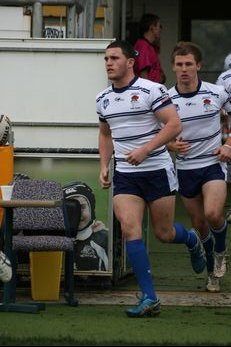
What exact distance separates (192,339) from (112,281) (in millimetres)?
2360

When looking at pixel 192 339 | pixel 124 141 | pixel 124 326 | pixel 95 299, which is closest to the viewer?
pixel 192 339

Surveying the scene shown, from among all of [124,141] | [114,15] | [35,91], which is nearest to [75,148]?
[35,91]

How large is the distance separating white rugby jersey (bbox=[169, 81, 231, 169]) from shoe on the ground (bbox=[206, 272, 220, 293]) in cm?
93

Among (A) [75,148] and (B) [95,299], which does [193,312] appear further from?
(A) [75,148]

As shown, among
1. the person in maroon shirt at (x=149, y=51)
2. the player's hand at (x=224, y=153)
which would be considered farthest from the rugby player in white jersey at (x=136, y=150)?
the person in maroon shirt at (x=149, y=51)

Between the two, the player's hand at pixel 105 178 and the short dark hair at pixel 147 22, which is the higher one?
the short dark hair at pixel 147 22

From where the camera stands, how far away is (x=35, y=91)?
31.7 feet

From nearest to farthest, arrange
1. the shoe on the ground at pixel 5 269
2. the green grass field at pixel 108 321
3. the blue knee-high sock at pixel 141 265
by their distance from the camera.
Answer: the green grass field at pixel 108 321 < the shoe on the ground at pixel 5 269 < the blue knee-high sock at pixel 141 265

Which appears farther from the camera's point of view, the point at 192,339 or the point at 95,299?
the point at 95,299

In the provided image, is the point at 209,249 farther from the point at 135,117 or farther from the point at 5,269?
the point at 5,269

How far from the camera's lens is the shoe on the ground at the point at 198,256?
9.41m

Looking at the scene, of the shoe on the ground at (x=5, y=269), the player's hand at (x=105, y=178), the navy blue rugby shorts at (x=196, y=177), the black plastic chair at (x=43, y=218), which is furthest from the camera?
the navy blue rugby shorts at (x=196, y=177)

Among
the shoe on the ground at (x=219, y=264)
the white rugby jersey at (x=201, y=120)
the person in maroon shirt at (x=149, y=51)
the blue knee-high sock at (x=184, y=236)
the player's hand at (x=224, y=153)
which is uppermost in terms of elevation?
the person in maroon shirt at (x=149, y=51)

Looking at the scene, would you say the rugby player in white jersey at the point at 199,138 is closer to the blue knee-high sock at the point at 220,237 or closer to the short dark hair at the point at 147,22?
the blue knee-high sock at the point at 220,237
